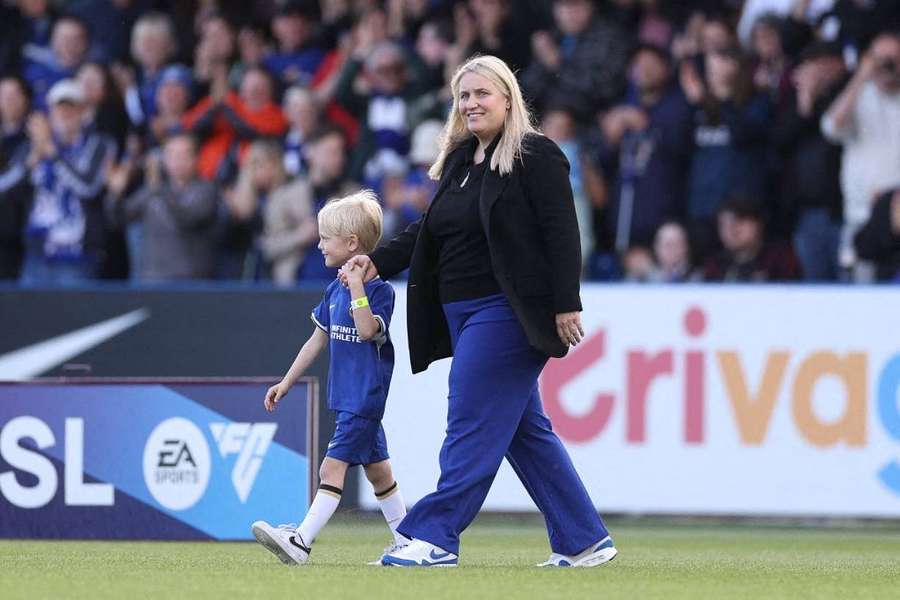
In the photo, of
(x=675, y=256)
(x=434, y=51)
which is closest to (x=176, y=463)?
(x=675, y=256)

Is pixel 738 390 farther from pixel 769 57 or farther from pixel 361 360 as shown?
pixel 361 360

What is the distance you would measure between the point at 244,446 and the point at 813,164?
4860 mm

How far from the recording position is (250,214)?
47.8 feet

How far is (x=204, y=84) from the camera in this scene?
53.8 feet

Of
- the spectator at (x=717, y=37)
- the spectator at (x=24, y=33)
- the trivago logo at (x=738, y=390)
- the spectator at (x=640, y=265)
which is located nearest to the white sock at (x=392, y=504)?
the trivago logo at (x=738, y=390)

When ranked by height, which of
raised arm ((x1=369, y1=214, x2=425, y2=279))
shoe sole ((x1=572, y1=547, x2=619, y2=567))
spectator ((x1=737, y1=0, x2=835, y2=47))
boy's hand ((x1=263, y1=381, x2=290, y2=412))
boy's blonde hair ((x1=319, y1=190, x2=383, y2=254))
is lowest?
shoe sole ((x1=572, y1=547, x2=619, y2=567))

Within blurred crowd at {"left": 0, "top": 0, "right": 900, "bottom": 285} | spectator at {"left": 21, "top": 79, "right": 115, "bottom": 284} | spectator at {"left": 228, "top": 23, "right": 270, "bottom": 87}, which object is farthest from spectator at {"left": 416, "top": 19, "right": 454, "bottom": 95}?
spectator at {"left": 21, "top": 79, "right": 115, "bottom": 284}

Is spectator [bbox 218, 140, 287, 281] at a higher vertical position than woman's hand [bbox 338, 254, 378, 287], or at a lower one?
lower

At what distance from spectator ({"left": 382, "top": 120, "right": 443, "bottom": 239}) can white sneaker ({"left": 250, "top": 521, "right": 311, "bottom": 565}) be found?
20.0 feet

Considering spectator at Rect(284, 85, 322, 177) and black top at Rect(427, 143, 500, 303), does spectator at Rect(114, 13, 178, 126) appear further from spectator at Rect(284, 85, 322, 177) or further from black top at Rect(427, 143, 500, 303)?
black top at Rect(427, 143, 500, 303)

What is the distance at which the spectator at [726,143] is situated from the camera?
44.2 ft

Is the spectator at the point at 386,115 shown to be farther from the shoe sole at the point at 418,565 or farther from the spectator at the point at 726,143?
the shoe sole at the point at 418,565

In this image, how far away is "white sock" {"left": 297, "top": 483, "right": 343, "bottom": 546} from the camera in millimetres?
8031

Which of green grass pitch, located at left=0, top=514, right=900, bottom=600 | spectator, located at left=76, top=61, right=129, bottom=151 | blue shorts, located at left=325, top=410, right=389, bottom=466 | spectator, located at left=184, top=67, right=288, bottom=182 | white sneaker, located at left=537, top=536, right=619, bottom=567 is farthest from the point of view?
spectator, located at left=76, top=61, right=129, bottom=151
